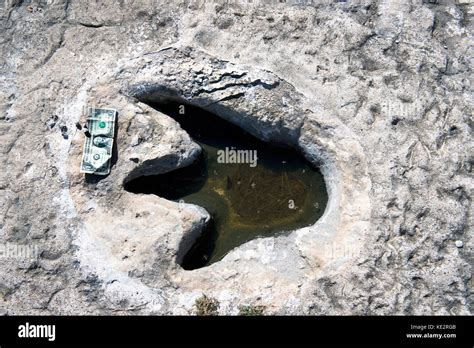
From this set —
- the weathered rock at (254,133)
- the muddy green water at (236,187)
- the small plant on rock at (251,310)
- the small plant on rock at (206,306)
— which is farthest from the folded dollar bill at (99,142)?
the small plant on rock at (251,310)

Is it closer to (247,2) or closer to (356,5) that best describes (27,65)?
(247,2)

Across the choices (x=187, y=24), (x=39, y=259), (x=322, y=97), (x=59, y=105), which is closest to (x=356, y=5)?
(x=322, y=97)

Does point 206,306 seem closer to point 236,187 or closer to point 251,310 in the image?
point 251,310

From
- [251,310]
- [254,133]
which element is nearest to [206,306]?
[251,310]

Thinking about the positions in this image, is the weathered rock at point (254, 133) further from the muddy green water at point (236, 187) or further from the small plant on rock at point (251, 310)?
the muddy green water at point (236, 187)

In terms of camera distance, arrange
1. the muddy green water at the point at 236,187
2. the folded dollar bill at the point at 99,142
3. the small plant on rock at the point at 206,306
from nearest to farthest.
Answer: the small plant on rock at the point at 206,306 < the folded dollar bill at the point at 99,142 < the muddy green water at the point at 236,187

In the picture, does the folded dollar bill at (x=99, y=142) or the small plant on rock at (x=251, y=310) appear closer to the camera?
the small plant on rock at (x=251, y=310)

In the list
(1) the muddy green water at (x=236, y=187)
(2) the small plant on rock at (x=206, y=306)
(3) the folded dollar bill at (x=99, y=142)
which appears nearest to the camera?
(2) the small plant on rock at (x=206, y=306)
